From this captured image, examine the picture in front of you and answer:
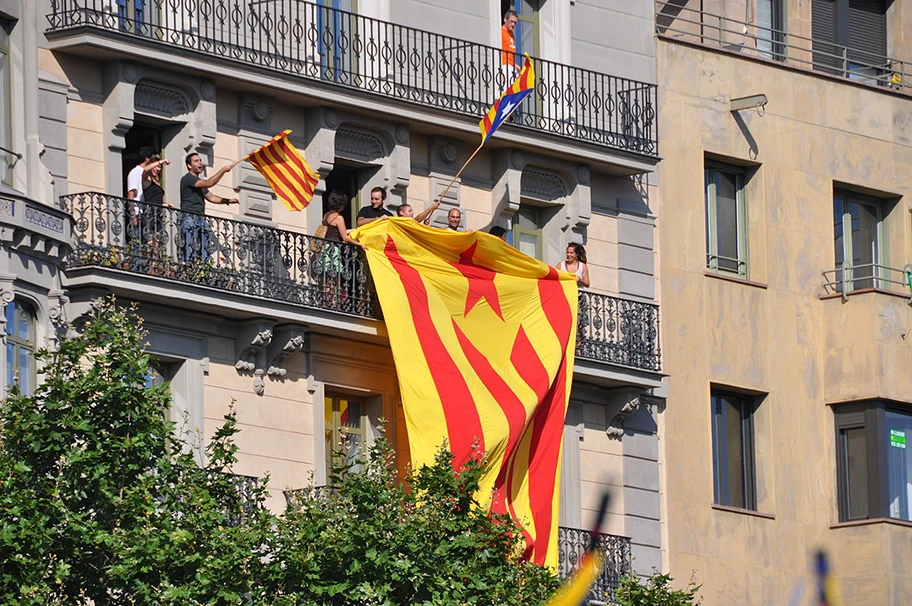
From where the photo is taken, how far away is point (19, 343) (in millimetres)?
45406

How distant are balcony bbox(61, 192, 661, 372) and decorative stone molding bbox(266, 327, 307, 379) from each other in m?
0.43

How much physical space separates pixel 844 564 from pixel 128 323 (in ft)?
58.0

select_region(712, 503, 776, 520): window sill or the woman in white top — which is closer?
the woman in white top

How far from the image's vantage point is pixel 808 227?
5819cm

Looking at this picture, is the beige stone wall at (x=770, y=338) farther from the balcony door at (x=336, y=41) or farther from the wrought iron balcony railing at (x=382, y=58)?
the balcony door at (x=336, y=41)

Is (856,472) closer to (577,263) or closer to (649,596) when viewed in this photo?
(577,263)

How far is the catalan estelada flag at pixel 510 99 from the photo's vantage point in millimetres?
50938

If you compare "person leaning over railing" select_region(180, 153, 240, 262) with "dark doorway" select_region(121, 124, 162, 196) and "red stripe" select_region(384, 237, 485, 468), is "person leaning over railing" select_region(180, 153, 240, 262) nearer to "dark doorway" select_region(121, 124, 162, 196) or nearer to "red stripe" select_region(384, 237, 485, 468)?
"dark doorway" select_region(121, 124, 162, 196)

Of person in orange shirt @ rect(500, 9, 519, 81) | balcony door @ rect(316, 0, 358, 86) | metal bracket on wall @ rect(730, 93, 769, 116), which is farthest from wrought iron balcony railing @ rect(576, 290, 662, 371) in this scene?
balcony door @ rect(316, 0, 358, 86)

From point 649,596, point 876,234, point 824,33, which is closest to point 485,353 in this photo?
point 649,596

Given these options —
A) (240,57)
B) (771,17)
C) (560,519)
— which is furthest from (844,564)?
(240,57)

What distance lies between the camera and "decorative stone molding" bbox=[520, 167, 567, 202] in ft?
178

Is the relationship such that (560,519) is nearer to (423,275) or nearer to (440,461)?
(423,275)

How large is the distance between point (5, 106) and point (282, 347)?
5.70 metres
